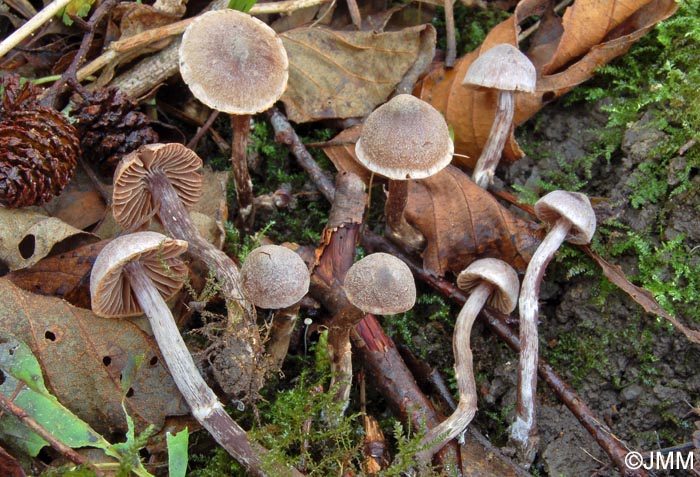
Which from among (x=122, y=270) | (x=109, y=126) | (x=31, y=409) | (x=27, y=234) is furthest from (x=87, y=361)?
(x=109, y=126)

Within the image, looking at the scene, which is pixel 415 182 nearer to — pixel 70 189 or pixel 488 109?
pixel 488 109

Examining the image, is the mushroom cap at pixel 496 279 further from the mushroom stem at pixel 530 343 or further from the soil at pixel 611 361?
the soil at pixel 611 361

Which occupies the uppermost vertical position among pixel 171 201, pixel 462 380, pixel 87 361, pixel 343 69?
pixel 343 69

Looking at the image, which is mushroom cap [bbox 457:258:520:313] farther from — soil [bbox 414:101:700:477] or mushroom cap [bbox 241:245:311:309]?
mushroom cap [bbox 241:245:311:309]

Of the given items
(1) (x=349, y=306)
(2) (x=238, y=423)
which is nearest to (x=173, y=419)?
(2) (x=238, y=423)

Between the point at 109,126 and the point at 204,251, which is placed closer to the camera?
the point at 204,251

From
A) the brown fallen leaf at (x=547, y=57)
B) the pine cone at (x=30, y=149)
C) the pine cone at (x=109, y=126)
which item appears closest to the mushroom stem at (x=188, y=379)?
the pine cone at (x=30, y=149)

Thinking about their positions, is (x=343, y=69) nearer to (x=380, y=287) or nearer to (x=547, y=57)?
(x=547, y=57)
